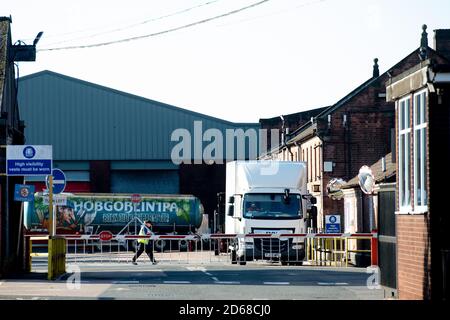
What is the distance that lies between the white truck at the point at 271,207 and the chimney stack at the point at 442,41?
18.5 metres

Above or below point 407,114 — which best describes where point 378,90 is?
above

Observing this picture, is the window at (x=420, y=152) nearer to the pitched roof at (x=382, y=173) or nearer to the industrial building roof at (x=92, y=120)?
the pitched roof at (x=382, y=173)

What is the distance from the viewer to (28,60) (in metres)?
33.4

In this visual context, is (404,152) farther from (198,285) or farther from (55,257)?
(55,257)

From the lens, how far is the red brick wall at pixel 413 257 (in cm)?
1720

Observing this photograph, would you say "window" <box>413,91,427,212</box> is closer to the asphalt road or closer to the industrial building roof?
the asphalt road

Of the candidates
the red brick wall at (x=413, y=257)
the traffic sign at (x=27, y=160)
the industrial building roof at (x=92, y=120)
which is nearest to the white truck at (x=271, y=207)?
the traffic sign at (x=27, y=160)

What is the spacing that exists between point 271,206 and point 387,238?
1922cm

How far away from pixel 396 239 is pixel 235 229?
21779mm

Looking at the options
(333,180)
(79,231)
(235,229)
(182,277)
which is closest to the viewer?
(182,277)

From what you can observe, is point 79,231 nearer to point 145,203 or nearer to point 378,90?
point 145,203

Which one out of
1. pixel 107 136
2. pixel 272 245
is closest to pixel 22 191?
pixel 272 245

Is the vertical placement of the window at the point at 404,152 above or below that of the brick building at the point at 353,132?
below
